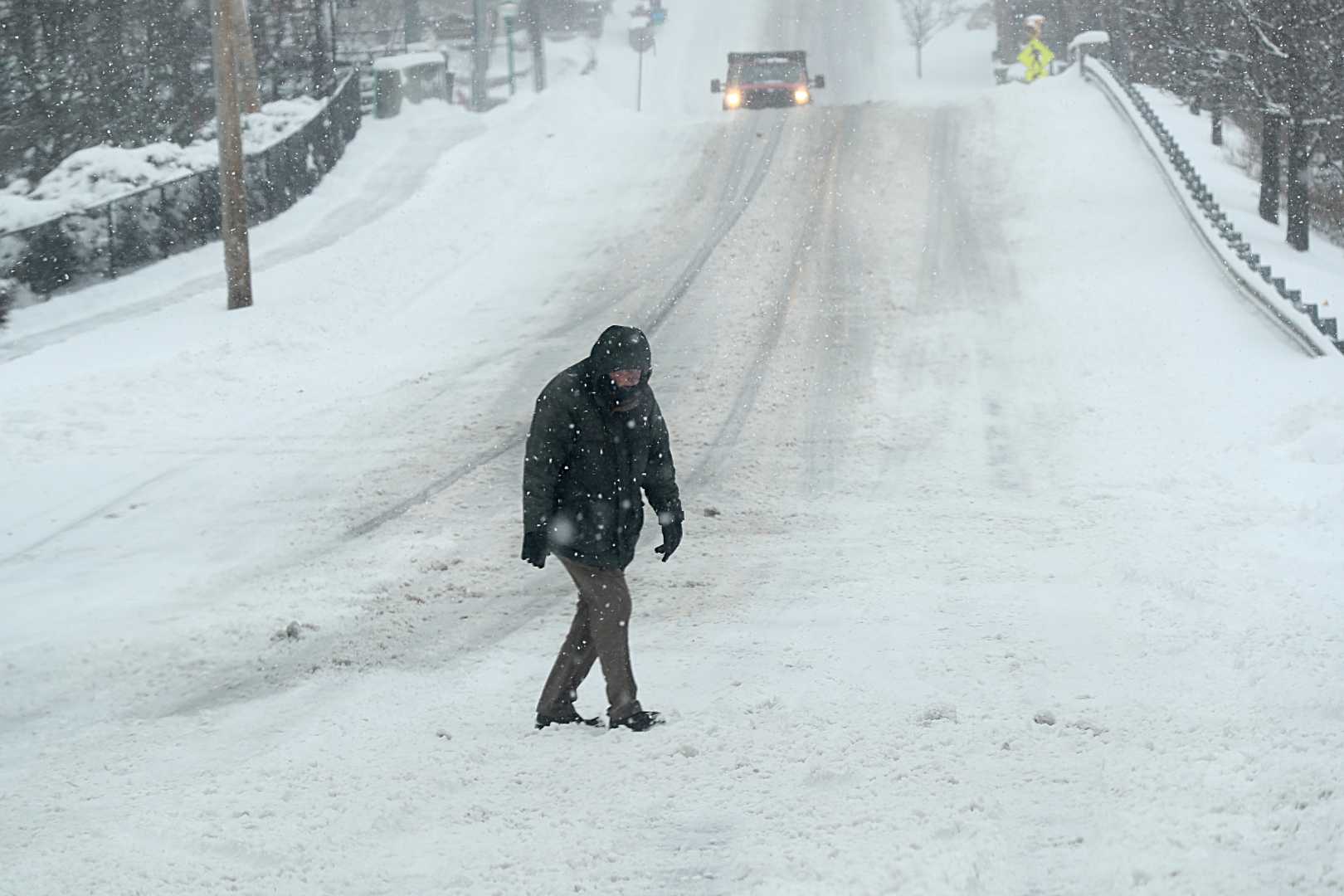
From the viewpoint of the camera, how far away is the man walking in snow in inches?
248

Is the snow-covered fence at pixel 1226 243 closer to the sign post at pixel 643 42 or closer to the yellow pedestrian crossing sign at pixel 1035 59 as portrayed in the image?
the yellow pedestrian crossing sign at pixel 1035 59

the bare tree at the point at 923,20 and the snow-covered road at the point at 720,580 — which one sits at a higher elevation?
the bare tree at the point at 923,20

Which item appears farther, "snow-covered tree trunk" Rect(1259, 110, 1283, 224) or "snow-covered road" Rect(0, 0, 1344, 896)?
"snow-covered tree trunk" Rect(1259, 110, 1283, 224)

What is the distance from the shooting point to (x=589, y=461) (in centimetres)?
637

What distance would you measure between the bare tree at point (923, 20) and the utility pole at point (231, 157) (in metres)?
47.0

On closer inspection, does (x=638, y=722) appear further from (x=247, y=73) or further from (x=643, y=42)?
(x=643, y=42)

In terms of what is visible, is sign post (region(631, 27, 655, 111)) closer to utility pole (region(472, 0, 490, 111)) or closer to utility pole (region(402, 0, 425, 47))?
utility pole (region(472, 0, 490, 111))

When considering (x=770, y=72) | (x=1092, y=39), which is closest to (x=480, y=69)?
(x=770, y=72)

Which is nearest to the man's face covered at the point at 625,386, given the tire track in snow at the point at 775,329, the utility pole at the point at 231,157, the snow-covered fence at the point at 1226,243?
the tire track in snow at the point at 775,329

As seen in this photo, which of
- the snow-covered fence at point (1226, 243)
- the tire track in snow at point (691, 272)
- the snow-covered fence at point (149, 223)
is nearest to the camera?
the tire track in snow at point (691, 272)

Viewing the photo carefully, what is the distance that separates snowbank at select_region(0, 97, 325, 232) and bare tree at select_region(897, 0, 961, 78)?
41.4m

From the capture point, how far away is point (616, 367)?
6160 millimetres

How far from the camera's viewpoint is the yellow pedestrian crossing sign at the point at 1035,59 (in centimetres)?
3734

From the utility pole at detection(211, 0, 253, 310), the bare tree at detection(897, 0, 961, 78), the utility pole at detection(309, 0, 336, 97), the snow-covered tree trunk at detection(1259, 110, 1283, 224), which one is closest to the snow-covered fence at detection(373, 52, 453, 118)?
the utility pole at detection(309, 0, 336, 97)
